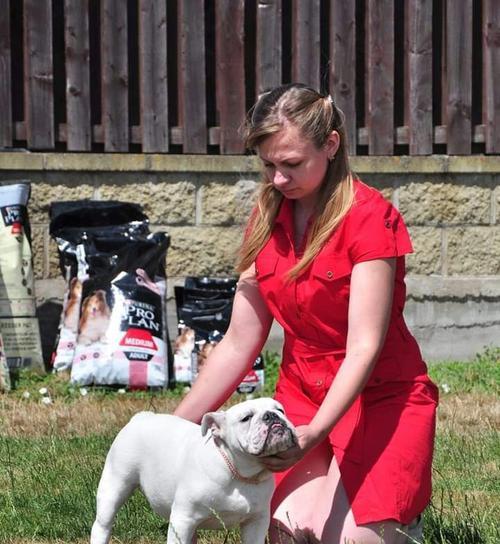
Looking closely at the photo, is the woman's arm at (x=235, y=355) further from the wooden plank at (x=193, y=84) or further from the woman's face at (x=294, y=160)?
the wooden plank at (x=193, y=84)

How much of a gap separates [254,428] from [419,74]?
5035mm

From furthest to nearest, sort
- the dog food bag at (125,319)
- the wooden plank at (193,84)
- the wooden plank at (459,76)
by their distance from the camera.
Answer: the wooden plank at (459,76) → the wooden plank at (193,84) → the dog food bag at (125,319)

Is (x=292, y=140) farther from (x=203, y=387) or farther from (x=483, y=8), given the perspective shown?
(x=483, y=8)

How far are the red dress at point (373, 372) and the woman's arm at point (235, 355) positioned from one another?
9cm

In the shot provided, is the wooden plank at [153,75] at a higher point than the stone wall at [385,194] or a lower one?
higher

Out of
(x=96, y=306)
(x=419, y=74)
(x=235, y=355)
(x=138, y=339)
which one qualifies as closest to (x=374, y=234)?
(x=235, y=355)

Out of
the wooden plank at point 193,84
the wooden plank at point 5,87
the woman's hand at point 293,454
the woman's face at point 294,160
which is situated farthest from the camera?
the wooden plank at point 193,84

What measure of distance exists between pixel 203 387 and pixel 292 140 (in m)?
0.85

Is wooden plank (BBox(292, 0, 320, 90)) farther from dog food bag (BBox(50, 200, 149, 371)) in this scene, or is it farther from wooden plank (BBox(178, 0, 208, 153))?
dog food bag (BBox(50, 200, 149, 371))

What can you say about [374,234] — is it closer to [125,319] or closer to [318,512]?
[318,512]

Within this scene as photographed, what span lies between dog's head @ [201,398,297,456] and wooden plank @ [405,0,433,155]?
4.78 meters

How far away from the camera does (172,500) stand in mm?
3387

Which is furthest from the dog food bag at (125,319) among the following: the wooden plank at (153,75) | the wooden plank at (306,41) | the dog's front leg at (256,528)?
the dog's front leg at (256,528)

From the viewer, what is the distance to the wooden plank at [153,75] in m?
7.51
